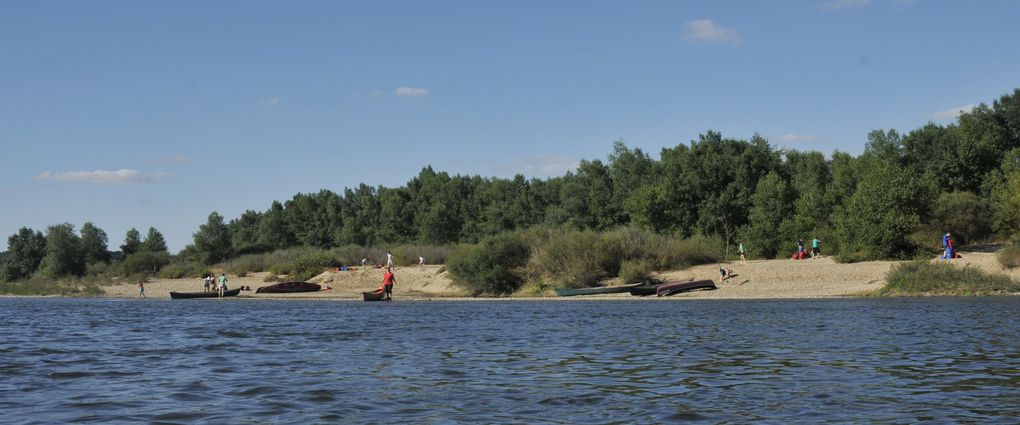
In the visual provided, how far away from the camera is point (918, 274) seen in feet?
149

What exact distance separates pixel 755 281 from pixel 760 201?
2021 cm

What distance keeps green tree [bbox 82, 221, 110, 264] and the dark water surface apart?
83400mm

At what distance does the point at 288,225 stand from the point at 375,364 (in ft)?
375


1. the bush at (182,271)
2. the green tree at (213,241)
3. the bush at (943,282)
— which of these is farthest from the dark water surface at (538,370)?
the green tree at (213,241)

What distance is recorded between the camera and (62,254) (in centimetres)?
10656

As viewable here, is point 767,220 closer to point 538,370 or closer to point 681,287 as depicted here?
point 681,287

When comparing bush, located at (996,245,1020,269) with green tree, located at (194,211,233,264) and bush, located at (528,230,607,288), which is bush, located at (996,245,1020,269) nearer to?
bush, located at (528,230,607,288)

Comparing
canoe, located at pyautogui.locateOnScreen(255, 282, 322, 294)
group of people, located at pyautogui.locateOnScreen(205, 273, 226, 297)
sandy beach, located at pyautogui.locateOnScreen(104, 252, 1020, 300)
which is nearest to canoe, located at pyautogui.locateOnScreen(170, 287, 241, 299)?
group of people, located at pyautogui.locateOnScreen(205, 273, 226, 297)

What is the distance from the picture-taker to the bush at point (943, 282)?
4312 centimetres

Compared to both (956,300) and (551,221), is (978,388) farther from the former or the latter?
(551,221)

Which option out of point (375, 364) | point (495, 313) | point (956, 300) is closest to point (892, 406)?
point (375, 364)

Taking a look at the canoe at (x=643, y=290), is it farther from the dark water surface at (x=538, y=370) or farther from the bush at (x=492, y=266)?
the dark water surface at (x=538, y=370)

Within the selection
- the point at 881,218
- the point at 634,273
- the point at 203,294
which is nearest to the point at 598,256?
the point at 634,273

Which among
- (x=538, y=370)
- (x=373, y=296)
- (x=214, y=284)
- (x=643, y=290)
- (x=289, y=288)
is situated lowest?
(x=538, y=370)
